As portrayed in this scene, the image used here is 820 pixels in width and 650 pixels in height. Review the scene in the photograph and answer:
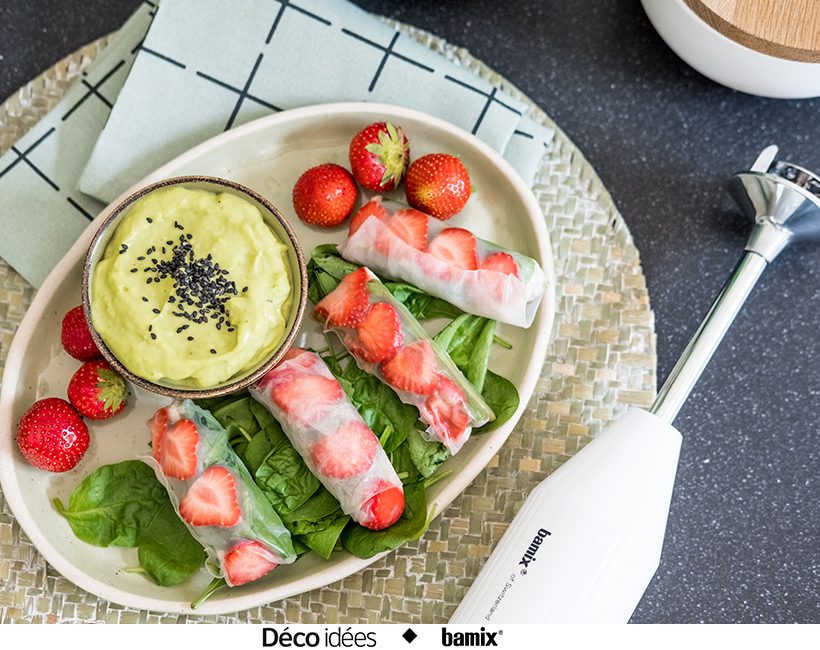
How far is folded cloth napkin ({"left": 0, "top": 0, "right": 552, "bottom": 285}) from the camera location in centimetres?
141

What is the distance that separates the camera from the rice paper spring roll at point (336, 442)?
Result: 1272 mm

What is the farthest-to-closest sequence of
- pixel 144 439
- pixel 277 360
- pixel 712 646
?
pixel 712 646 → pixel 144 439 → pixel 277 360

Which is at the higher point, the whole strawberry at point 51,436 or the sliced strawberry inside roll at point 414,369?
the sliced strawberry inside roll at point 414,369

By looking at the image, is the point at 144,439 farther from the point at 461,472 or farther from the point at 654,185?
the point at 654,185

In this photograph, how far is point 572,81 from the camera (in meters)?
1.56

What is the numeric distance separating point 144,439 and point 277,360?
0.92 feet

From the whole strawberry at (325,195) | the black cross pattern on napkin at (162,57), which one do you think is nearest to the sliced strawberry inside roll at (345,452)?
the whole strawberry at (325,195)

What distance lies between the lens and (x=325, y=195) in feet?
4.42

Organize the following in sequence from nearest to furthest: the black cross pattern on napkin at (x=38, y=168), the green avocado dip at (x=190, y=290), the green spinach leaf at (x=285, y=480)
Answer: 1. the green avocado dip at (x=190, y=290)
2. the green spinach leaf at (x=285, y=480)
3. the black cross pattern on napkin at (x=38, y=168)

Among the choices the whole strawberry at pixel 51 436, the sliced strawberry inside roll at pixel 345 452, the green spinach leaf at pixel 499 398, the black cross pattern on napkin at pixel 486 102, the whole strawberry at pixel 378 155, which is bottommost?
the whole strawberry at pixel 51 436

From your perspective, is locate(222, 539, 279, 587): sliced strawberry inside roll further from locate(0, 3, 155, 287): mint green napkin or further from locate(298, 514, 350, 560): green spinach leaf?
locate(0, 3, 155, 287): mint green napkin

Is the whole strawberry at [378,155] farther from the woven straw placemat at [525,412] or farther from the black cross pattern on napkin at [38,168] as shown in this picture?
the black cross pattern on napkin at [38,168]

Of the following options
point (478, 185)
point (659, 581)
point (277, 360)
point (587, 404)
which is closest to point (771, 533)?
point (659, 581)

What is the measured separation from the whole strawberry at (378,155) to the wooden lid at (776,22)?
502 millimetres
